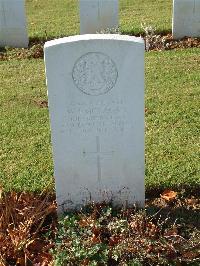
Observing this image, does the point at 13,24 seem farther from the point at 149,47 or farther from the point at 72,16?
the point at 149,47

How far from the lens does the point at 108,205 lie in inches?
165

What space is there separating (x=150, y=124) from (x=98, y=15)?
182 inches

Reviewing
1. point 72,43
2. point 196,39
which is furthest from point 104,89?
point 196,39

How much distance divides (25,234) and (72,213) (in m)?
0.48

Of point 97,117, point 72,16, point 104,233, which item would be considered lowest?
point 104,233

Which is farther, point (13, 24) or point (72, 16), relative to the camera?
point (72, 16)

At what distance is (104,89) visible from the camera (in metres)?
3.86

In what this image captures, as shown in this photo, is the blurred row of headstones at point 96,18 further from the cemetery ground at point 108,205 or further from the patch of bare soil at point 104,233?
the patch of bare soil at point 104,233

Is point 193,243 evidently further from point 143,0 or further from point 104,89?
point 143,0

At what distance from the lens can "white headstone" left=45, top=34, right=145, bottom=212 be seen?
12.2 ft

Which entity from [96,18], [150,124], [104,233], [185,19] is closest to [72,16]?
[96,18]

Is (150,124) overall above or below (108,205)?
above

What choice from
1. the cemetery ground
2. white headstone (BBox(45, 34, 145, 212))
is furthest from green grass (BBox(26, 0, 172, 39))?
white headstone (BBox(45, 34, 145, 212))

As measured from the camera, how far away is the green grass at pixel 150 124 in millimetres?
4941
